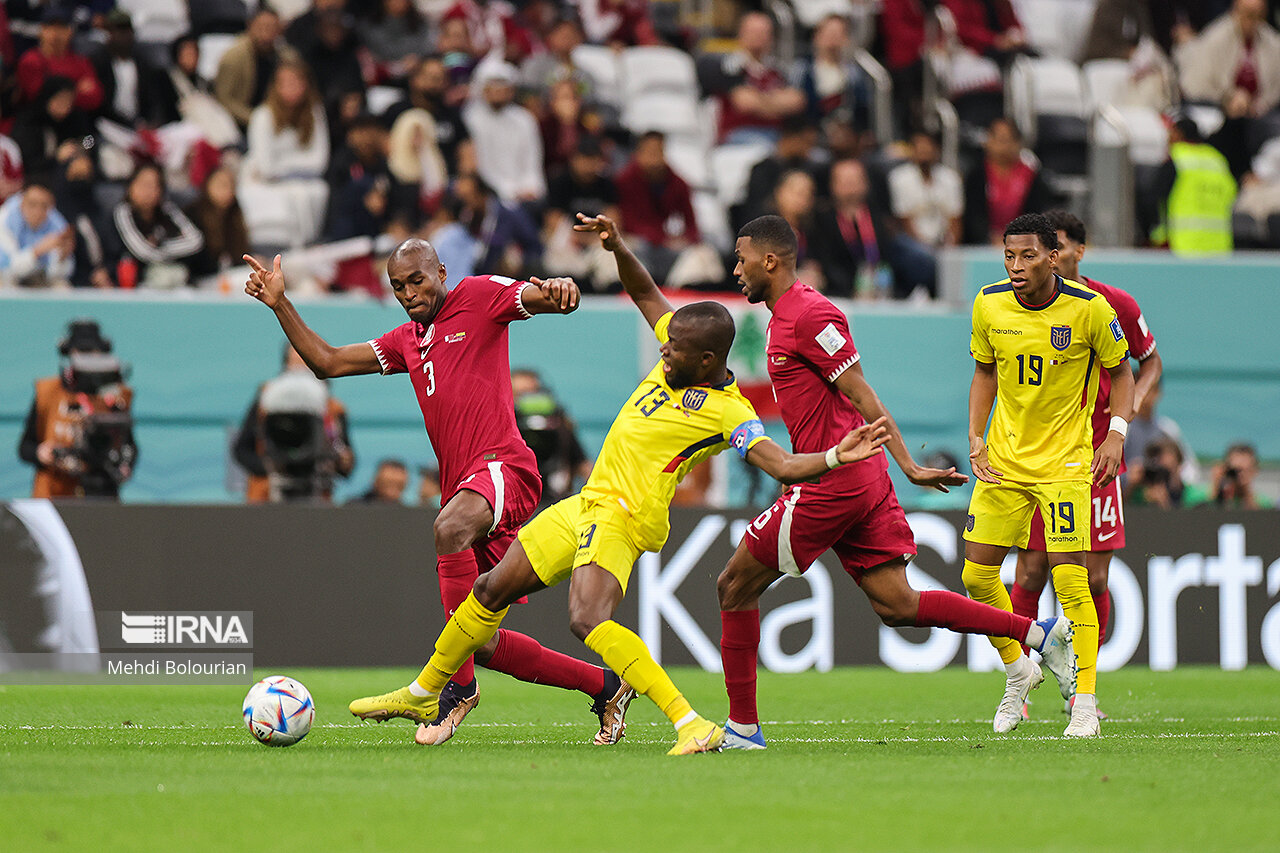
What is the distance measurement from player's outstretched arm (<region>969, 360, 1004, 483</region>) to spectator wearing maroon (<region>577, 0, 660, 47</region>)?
10264 mm

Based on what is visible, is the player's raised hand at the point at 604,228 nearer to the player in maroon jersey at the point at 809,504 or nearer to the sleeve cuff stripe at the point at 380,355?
the player in maroon jersey at the point at 809,504

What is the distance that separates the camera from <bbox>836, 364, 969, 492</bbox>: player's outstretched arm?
255 inches

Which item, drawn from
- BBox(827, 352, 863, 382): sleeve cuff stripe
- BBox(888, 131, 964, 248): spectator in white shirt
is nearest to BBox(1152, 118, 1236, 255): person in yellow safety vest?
BBox(888, 131, 964, 248): spectator in white shirt

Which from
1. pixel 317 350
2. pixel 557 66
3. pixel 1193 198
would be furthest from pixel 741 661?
pixel 557 66

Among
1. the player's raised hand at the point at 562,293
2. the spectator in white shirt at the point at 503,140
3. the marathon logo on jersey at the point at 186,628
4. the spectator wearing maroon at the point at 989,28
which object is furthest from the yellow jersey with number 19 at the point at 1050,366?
the spectator wearing maroon at the point at 989,28

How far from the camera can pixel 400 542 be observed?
11352 millimetres

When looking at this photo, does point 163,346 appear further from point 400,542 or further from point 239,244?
point 400,542

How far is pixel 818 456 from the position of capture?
626 cm

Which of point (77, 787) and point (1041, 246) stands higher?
point (1041, 246)

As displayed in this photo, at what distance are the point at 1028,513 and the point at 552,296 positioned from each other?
2.58m

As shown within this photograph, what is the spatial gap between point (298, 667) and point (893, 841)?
23.6 ft

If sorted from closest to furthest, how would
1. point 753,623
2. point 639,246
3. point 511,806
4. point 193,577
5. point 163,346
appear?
point 511,806 < point 753,623 < point 193,577 < point 163,346 < point 639,246

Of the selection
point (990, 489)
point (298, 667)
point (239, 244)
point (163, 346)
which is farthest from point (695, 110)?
point (990, 489)

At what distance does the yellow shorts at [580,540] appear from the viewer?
6555 millimetres
